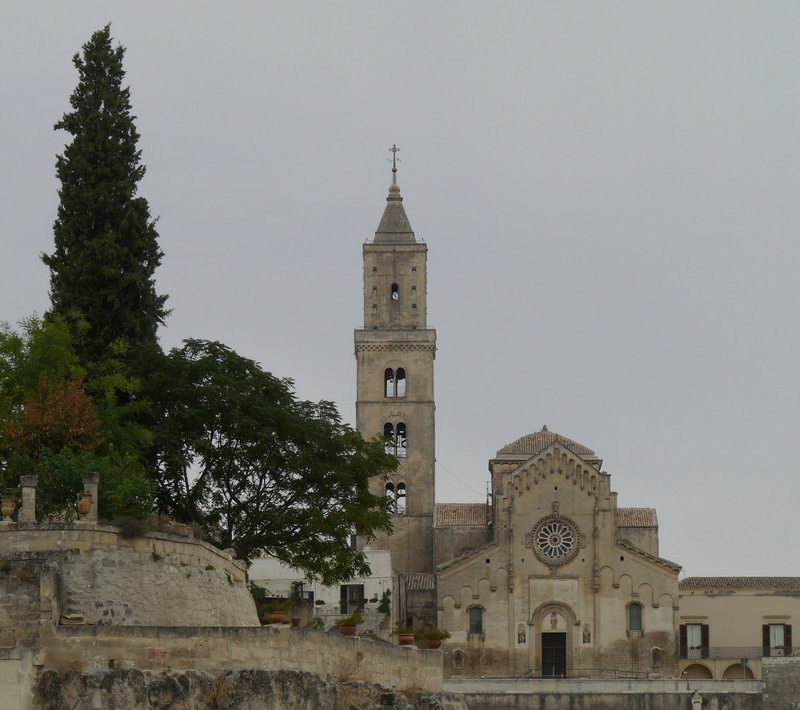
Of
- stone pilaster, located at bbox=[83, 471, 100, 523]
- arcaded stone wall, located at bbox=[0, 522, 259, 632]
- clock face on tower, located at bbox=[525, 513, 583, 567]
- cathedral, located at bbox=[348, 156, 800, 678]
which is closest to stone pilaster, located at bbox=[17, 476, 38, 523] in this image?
stone pilaster, located at bbox=[83, 471, 100, 523]

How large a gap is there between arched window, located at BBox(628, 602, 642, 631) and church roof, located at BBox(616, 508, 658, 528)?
6.54 m

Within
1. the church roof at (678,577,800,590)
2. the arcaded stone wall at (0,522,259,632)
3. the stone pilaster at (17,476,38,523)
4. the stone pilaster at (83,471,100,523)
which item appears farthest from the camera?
the church roof at (678,577,800,590)

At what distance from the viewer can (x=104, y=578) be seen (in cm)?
4106

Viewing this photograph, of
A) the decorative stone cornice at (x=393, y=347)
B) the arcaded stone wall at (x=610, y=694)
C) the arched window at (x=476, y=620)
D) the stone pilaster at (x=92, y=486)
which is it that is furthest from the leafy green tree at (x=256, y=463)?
the decorative stone cornice at (x=393, y=347)

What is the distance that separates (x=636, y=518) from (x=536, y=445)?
24.0ft

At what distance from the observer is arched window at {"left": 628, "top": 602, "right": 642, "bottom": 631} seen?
92438 mm

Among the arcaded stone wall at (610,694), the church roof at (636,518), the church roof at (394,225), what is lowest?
the arcaded stone wall at (610,694)

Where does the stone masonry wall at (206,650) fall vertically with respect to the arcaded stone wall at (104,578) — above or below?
below

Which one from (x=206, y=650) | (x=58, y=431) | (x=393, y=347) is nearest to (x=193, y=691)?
(x=206, y=650)

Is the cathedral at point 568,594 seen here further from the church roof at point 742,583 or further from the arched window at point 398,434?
the arched window at point 398,434

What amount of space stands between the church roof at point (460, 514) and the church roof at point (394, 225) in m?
15.5

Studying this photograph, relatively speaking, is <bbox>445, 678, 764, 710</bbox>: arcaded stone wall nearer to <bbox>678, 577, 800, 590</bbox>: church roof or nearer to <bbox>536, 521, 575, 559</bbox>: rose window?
<bbox>536, 521, 575, 559</bbox>: rose window

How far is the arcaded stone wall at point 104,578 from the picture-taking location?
39.3 meters

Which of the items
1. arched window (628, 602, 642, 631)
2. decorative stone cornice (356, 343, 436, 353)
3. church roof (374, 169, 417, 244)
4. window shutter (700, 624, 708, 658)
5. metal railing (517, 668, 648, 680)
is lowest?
metal railing (517, 668, 648, 680)
